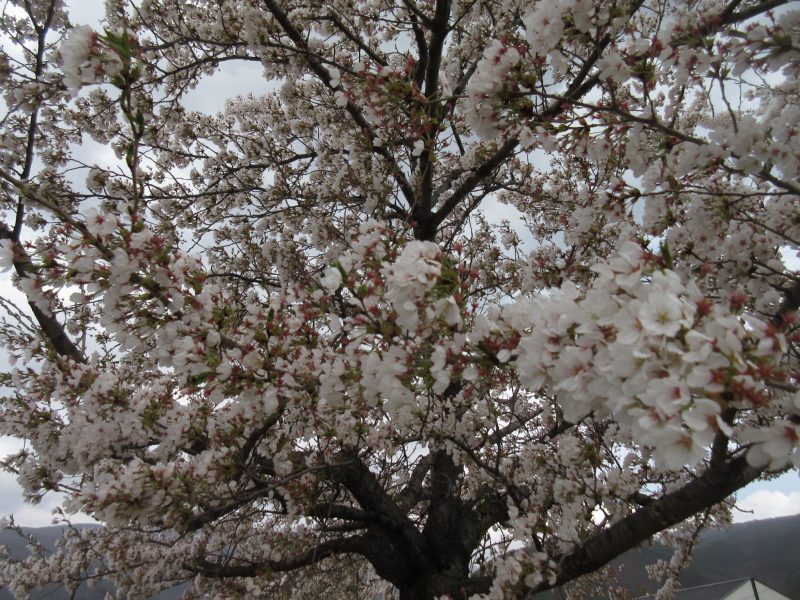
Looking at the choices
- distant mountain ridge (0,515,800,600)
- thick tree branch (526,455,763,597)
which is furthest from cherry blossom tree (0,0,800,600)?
distant mountain ridge (0,515,800,600)

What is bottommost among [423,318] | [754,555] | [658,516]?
[754,555]

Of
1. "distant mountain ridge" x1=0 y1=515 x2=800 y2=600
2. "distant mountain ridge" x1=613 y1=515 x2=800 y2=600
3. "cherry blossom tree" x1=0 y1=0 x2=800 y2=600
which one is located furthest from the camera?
"distant mountain ridge" x1=613 y1=515 x2=800 y2=600

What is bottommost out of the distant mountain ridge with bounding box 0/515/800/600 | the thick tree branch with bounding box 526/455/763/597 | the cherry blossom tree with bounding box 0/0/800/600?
the distant mountain ridge with bounding box 0/515/800/600

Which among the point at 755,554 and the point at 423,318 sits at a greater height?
the point at 423,318

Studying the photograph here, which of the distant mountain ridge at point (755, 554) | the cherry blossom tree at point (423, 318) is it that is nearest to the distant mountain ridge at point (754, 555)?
the distant mountain ridge at point (755, 554)

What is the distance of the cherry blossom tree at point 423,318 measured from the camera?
126 cm

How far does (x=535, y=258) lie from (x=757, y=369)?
137 inches

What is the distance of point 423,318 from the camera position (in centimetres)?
162

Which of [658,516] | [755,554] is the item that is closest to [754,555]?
[755,554]

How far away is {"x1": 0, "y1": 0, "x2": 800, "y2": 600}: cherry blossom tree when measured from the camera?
126cm

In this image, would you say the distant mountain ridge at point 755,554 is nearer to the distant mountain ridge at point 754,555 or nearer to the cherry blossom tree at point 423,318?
the distant mountain ridge at point 754,555

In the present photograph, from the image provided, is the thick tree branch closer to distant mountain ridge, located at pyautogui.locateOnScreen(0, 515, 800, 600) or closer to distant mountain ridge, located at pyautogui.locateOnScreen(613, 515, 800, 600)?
distant mountain ridge, located at pyautogui.locateOnScreen(0, 515, 800, 600)

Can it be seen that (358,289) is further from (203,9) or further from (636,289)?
(203,9)

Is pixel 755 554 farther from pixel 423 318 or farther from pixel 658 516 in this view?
pixel 423 318
